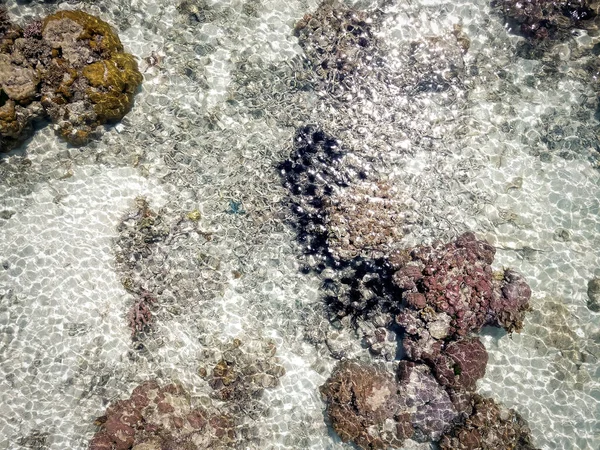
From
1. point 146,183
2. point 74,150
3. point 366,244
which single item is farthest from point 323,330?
point 74,150

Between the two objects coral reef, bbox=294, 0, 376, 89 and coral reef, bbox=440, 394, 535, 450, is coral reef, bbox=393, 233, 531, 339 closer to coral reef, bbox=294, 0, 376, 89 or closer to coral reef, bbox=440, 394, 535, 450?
coral reef, bbox=440, 394, 535, 450

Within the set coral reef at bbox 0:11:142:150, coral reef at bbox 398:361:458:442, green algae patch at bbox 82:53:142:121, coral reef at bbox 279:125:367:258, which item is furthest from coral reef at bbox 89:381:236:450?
green algae patch at bbox 82:53:142:121

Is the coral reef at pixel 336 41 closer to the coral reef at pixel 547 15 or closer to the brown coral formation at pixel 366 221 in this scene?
the brown coral formation at pixel 366 221

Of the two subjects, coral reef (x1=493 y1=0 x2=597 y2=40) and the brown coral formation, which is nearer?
the brown coral formation

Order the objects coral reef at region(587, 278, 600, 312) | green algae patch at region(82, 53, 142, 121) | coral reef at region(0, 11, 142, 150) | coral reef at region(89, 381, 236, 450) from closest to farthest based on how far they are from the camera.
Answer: coral reef at region(89, 381, 236, 450)
coral reef at region(0, 11, 142, 150)
green algae patch at region(82, 53, 142, 121)
coral reef at region(587, 278, 600, 312)

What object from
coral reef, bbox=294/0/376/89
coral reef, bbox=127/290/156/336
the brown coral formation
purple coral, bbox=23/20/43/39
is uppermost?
coral reef, bbox=294/0/376/89

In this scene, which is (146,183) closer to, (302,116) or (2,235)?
(2,235)

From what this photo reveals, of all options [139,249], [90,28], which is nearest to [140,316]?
[139,249]
